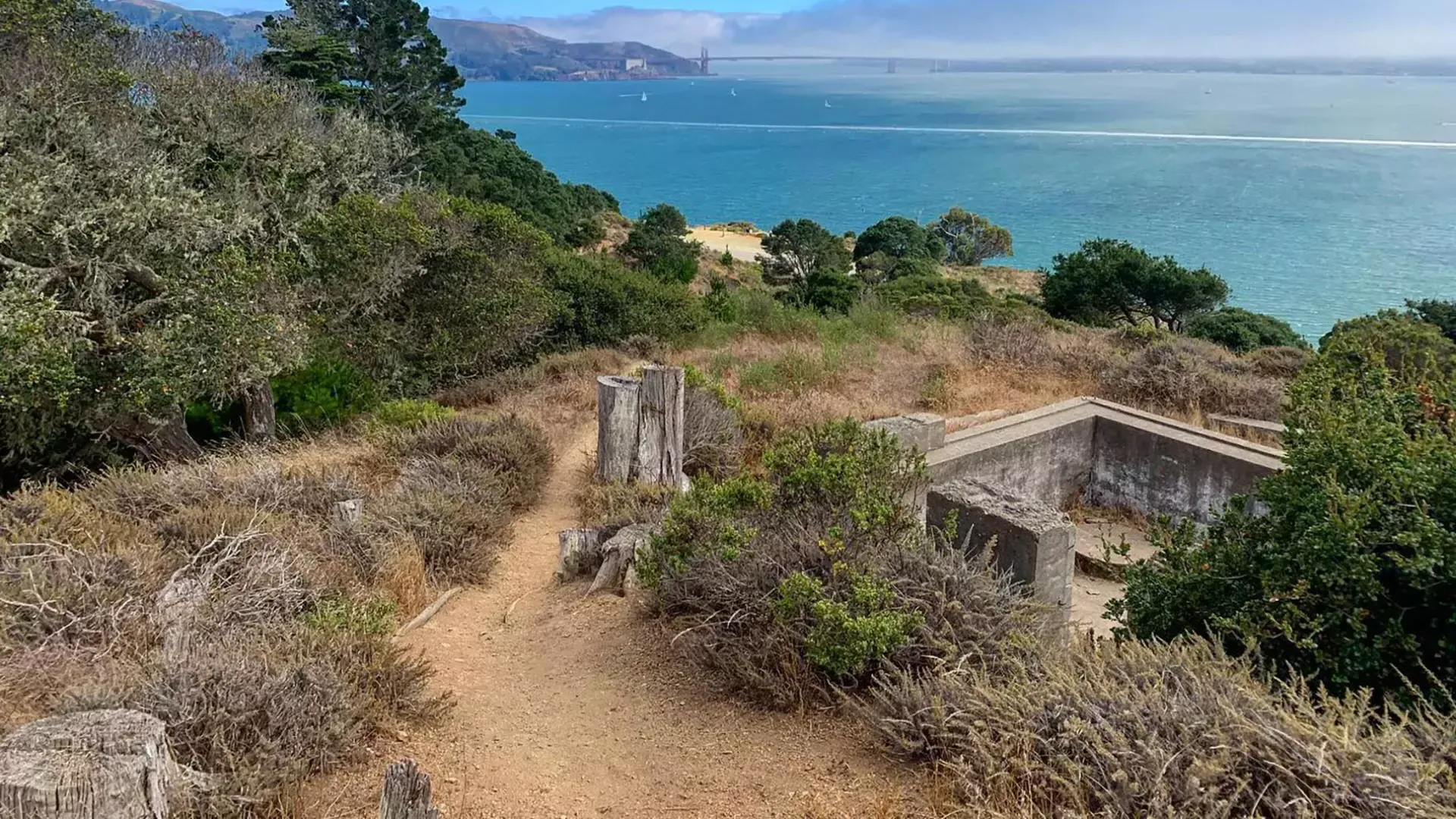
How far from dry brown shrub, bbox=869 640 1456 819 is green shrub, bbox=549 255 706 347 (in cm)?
1122

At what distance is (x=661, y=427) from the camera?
23.8 ft

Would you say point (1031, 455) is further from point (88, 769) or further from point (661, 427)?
point (88, 769)

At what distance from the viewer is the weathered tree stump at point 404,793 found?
2652 mm

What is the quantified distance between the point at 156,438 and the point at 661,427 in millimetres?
5948

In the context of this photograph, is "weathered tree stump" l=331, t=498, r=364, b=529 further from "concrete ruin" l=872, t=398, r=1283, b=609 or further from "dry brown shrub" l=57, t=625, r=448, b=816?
"concrete ruin" l=872, t=398, r=1283, b=609

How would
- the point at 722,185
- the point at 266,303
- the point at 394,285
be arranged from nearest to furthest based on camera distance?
the point at 266,303 → the point at 394,285 → the point at 722,185

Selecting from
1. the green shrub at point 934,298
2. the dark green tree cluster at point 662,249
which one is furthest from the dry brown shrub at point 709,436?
the dark green tree cluster at point 662,249

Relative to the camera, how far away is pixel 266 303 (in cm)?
998

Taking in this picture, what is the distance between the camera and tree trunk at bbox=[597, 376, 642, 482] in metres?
7.20

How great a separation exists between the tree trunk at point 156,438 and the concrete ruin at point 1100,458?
7334 mm

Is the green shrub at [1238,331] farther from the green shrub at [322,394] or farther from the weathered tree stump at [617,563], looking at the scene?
the weathered tree stump at [617,563]

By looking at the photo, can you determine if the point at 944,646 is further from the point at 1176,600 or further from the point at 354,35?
the point at 354,35

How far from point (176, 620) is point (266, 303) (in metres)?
6.66

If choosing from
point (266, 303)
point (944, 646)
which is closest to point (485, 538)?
point (944, 646)
